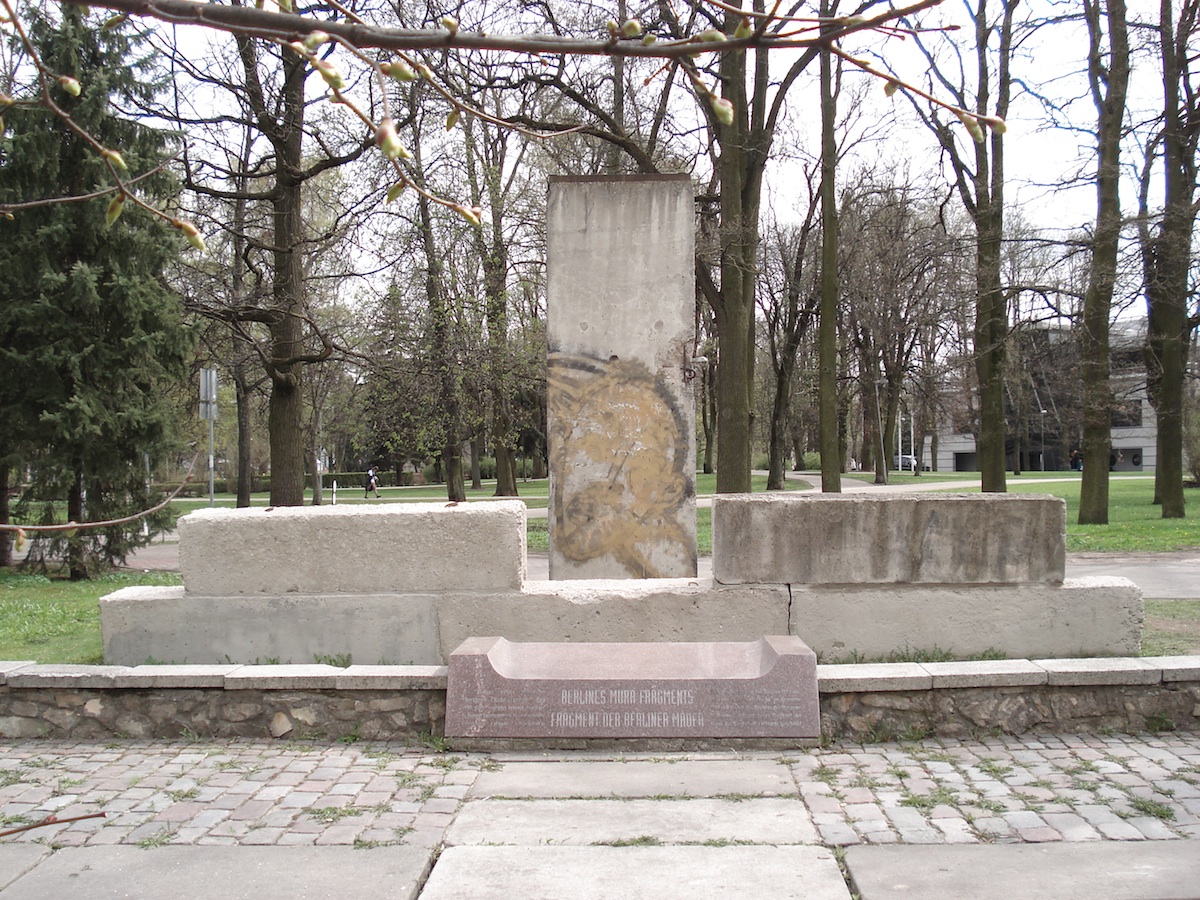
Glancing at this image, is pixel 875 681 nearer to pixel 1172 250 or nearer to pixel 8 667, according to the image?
pixel 8 667

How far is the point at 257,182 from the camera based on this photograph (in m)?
23.7

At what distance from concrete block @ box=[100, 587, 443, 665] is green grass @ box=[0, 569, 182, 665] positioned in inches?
21.8

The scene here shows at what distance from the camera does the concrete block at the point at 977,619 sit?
6160mm

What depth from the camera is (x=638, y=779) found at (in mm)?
4664

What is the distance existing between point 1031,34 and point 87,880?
20.3 m

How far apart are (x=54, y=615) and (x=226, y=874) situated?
21.1 feet

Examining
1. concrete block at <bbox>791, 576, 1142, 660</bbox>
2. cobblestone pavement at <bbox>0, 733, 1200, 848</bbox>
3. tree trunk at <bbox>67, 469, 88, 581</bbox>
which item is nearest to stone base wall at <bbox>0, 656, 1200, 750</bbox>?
cobblestone pavement at <bbox>0, 733, 1200, 848</bbox>

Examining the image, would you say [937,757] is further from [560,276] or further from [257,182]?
[257,182]

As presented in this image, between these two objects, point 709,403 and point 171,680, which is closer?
point 171,680

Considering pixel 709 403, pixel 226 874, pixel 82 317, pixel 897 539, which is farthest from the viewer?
pixel 709 403

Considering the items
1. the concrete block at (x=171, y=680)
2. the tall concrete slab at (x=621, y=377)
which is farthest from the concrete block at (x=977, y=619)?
the concrete block at (x=171, y=680)

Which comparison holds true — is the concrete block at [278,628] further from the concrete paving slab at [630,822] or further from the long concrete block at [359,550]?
the concrete paving slab at [630,822]

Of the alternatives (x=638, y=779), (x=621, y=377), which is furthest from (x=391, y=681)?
(x=621, y=377)

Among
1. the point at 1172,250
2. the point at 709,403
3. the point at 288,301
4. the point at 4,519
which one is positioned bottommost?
the point at 4,519
